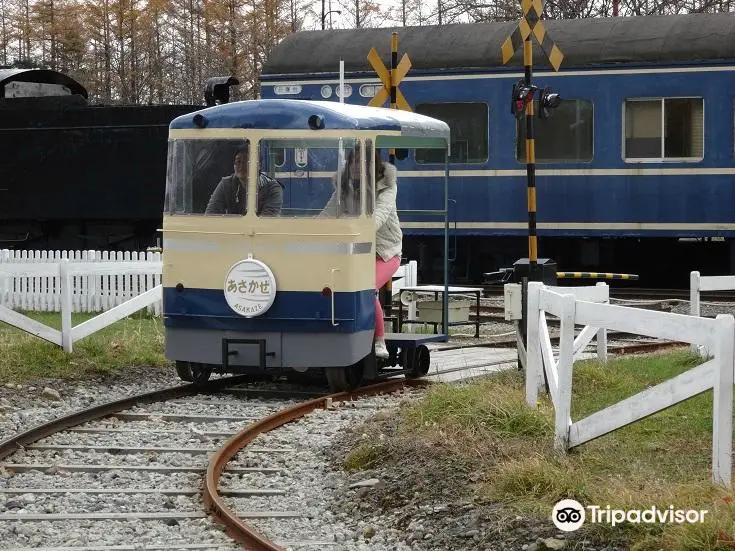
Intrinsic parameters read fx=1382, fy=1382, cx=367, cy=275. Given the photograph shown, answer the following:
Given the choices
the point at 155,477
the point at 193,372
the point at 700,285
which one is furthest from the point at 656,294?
the point at 155,477

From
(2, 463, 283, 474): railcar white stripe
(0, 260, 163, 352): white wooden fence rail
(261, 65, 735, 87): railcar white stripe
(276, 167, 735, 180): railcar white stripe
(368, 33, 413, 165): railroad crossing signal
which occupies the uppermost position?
(261, 65, 735, 87): railcar white stripe

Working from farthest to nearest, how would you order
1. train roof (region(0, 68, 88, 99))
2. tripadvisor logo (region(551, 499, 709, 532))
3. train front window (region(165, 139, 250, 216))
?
train roof (region(0, 68, 88, 99)) < train front window (region(165, 139, 250, 216)) < tripadvisor logo (region(551, 499, 709, 532))

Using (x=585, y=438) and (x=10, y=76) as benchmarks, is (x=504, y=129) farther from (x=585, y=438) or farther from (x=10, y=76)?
(x=585, y=438)

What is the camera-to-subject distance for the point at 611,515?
20.6ft

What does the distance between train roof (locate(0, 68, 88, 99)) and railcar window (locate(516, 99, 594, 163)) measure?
30.9 feet

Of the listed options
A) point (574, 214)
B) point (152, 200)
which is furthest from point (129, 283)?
point (574, 214)

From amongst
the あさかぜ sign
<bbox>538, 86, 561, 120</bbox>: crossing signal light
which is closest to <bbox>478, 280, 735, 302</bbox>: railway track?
<bbox>538, 86, 561, 120</bbox>: crossing signal light

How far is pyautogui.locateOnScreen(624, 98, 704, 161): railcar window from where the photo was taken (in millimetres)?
20266

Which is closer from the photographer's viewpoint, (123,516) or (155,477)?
(123,516)

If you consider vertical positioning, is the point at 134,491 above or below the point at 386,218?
below

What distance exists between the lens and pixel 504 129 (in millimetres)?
21125

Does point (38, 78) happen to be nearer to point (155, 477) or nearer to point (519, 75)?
point (519, 75)

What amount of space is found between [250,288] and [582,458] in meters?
4.19

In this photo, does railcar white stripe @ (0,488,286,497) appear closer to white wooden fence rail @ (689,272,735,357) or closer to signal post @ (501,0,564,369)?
signal post @ (501,0,564,369)
